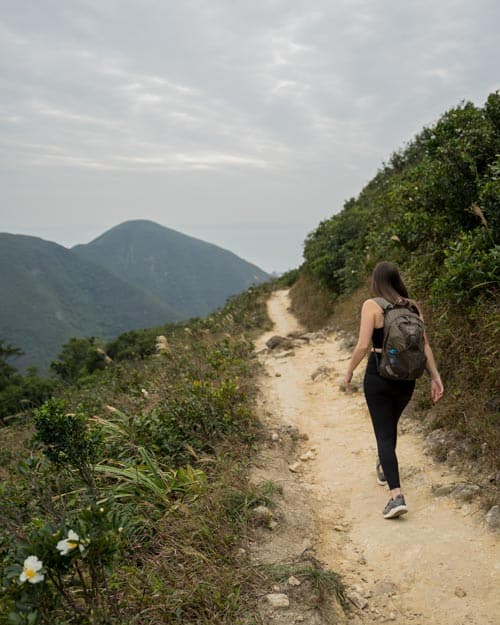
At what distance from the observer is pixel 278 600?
290cm

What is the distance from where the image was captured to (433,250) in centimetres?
697

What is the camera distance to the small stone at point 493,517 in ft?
11.3

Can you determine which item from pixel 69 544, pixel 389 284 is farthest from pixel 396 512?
pixel 69 544

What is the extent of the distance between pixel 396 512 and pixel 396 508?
0.04 m

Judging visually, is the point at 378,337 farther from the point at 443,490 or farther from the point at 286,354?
the point at 286,354

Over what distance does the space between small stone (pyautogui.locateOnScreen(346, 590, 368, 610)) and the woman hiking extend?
909 mm

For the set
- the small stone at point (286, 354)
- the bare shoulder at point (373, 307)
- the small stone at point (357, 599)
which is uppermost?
the bare shoulder at point (373, 307)

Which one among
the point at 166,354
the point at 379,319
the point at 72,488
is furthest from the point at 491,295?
the point at 166,354

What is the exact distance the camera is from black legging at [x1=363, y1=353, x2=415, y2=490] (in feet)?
12.9

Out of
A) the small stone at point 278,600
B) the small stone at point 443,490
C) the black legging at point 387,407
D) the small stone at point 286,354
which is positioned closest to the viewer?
the small stone at point 278,600

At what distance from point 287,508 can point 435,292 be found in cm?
317

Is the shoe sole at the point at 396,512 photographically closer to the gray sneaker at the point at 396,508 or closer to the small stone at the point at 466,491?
the gray sneaker at the point at 396,508

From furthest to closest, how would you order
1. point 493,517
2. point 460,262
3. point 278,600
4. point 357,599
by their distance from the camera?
point 460,262 < point 493,517 < point 357,599 < point 278,600

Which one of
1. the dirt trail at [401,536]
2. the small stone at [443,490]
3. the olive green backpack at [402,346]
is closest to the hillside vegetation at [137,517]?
the dirt trail at [401,536]
